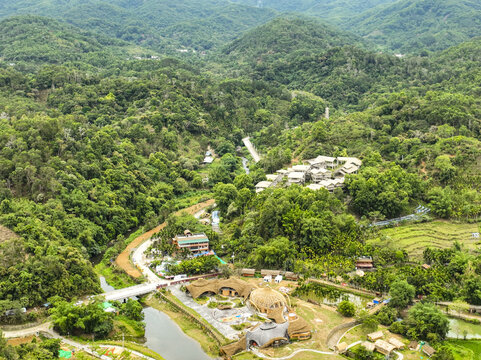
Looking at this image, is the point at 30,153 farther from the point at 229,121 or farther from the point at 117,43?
the point at 117,43

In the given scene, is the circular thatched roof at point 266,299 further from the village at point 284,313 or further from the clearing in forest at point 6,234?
the clearing in forest at point 6,234

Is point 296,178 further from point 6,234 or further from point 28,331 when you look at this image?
point 28,331

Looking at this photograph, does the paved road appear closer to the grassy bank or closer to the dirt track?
the grassy bank

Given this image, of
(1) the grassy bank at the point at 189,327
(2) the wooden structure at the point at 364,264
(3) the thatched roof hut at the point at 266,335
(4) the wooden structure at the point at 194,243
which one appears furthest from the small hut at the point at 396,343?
(4) the wooden structure at the point at 194,243

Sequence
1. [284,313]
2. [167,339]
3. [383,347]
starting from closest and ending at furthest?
1. [383,347]
2. [167,339]
3. [284,313]

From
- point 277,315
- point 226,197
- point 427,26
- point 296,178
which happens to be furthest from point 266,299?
point 427,26

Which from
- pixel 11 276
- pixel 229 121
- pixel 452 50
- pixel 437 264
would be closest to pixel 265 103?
pixel 229 121

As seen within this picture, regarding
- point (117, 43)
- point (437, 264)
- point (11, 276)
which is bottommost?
point (437, 264)

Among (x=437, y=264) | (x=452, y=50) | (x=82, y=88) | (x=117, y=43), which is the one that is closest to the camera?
(x=437, y=264)
